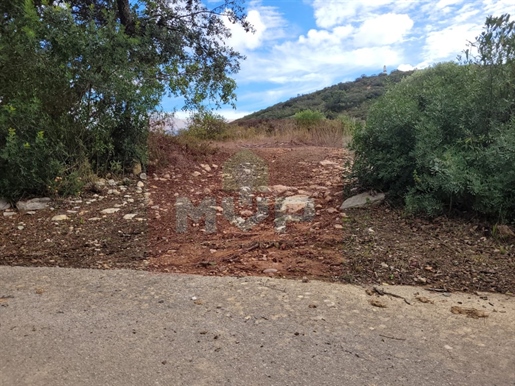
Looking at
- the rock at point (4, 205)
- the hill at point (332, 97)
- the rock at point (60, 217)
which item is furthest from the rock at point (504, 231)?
the hill at point (332, 97)

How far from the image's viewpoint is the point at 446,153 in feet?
14.7

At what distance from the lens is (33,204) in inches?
227

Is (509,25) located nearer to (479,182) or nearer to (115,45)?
(479,182)

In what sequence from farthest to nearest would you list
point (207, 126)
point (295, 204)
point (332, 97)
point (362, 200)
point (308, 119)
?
point (332, 97), point (308, 119), point (207, 126), point (295, 204), point (362, 200)

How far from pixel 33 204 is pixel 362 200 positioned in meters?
4.44

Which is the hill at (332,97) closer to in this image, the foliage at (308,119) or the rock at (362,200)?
the foliage at (308,119)

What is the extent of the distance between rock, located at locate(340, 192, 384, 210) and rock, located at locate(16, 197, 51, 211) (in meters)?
4.05

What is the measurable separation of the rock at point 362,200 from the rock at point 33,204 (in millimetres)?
4046

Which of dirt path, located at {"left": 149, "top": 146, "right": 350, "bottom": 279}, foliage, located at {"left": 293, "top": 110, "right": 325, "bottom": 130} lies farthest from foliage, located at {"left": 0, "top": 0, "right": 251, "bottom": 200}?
foliage, located at {"left": 293, "top": 110, "right": 325, "bottom": 130}

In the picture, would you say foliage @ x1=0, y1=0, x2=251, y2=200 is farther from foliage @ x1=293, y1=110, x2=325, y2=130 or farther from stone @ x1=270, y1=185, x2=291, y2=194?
foliage @ x1=293, y1=110, x2=325, y2=130

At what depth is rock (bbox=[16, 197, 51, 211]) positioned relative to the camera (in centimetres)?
572

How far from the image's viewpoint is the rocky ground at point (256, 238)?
360 cm

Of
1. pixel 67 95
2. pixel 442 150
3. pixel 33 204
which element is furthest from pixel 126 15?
pixel 442 150

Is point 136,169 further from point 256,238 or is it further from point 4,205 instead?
point 256,238
